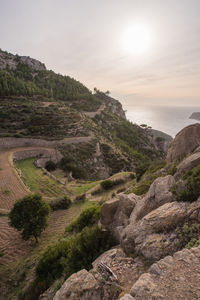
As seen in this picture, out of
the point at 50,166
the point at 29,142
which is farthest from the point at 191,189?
the point at 29,142

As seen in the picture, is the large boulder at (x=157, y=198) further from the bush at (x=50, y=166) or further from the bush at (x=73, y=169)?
the bush at (x=50, y=166)

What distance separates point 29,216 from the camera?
1048 cm

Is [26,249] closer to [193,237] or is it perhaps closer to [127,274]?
[127,274]

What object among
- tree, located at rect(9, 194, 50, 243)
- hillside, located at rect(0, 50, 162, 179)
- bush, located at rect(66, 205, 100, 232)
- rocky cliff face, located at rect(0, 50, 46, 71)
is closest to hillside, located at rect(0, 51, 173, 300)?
bush, located at rect(66, 205, 100, 232)

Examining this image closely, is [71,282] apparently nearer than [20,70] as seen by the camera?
Yes

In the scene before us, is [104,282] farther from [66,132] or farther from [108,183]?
[66,132]

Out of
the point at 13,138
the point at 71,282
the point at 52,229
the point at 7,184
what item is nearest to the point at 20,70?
the point at 13,138

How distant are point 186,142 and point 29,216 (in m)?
12.9

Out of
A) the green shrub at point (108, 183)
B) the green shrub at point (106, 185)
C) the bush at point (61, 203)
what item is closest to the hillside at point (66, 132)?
the green shrub at point (108, 183)

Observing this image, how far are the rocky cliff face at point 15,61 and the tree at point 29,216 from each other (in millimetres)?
101455

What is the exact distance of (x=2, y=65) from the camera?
275 feet

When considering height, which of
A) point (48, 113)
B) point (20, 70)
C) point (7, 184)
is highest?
point (20, 70)

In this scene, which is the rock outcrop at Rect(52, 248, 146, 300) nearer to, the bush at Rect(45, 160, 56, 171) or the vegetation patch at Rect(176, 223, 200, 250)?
the vegetation patch at Rect(176, 223, 200, 250)

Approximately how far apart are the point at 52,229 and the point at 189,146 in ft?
42.5
